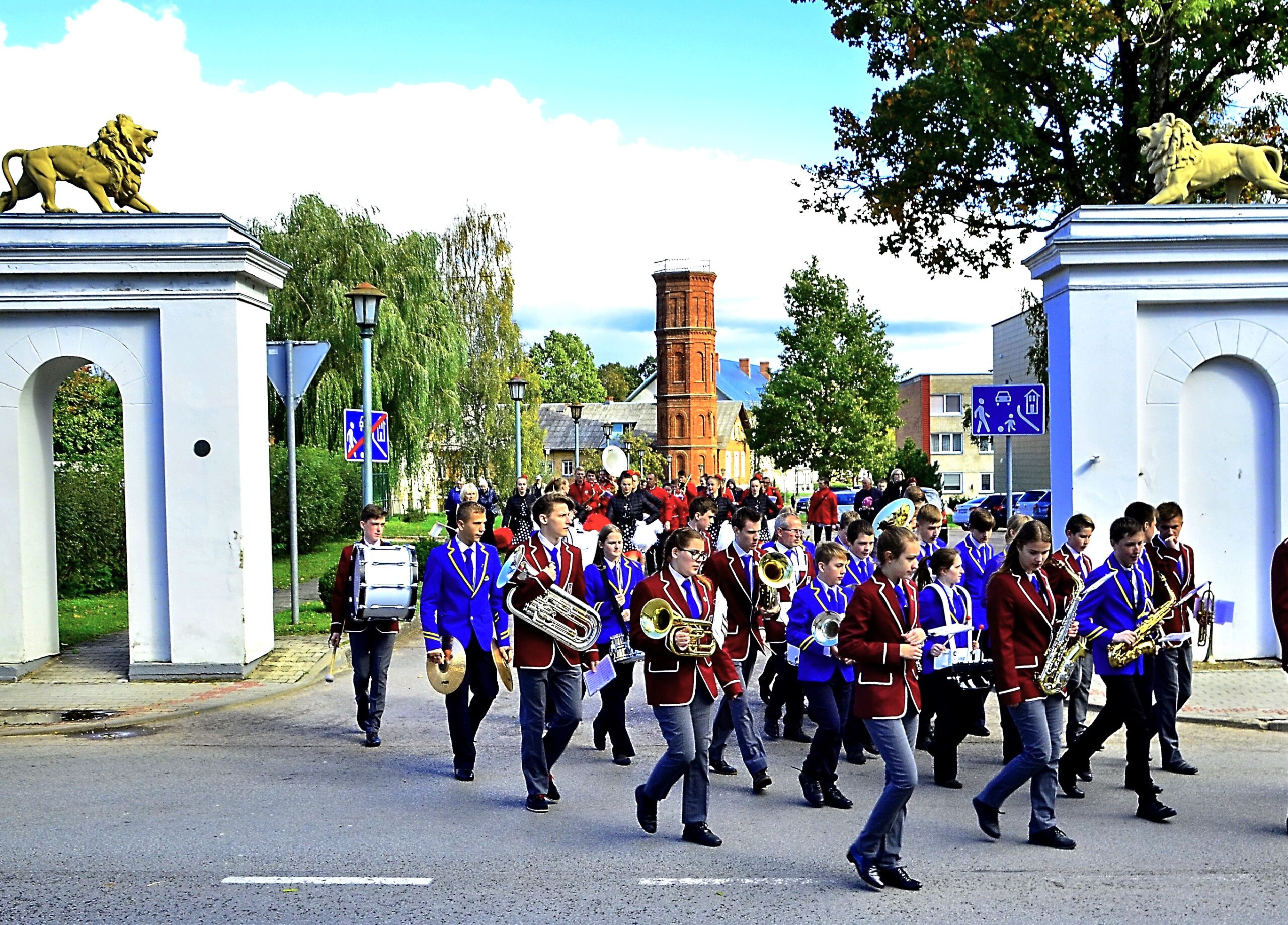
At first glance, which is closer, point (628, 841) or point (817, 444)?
point (628, 841)

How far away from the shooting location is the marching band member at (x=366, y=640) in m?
9.86

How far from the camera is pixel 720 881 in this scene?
6.40 m

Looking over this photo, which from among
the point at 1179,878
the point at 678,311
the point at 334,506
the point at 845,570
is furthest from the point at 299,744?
the point at 678,311

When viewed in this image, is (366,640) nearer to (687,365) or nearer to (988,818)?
(988,818)

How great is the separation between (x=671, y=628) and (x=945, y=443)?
238ft

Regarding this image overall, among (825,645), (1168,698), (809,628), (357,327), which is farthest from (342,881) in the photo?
(357,327)

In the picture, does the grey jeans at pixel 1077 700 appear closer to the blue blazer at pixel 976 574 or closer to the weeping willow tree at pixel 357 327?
the blue blazer at pixel 976 574

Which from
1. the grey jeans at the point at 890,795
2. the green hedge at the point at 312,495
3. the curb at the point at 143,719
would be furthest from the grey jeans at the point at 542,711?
the green hedge at the point at 312,495

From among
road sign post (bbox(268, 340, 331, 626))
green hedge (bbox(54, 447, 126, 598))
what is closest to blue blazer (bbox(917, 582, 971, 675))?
road sign post (bbox(268, 340, 331, 626))

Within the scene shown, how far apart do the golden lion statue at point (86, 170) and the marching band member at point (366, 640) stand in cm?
551

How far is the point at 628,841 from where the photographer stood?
23.6 feet

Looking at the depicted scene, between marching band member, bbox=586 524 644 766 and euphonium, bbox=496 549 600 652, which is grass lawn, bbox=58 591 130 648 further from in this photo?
euphonium, bbox=496 549 600 652

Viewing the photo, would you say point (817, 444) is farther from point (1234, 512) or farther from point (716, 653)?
point (716, 653)

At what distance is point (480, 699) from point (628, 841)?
196cm
